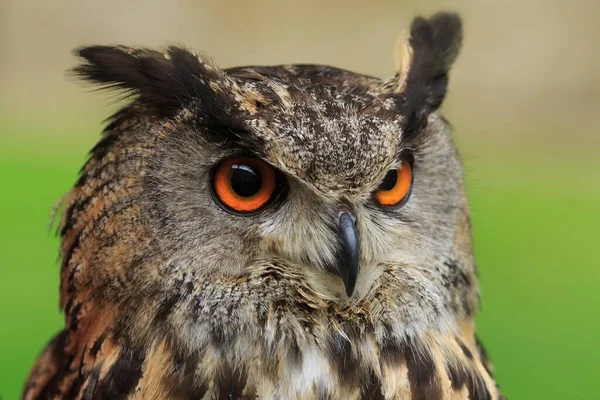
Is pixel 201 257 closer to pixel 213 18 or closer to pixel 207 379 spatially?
pixel 207 379

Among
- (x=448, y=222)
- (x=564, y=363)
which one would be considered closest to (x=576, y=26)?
(x=564, y=363)

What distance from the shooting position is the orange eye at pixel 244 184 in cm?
138

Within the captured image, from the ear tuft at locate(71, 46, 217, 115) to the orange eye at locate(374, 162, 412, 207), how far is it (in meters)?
0.36

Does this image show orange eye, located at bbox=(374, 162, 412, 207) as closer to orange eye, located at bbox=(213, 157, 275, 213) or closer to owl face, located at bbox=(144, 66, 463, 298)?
owl face, located at bbox=(144, 66, 463, 298)

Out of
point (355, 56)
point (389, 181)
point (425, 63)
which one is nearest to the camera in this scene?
point (389, 181)

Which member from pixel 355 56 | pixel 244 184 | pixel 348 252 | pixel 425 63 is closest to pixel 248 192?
pixel 244 184

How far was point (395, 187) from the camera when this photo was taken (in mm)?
1492

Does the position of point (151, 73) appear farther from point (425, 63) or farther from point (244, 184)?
point (425, 63)

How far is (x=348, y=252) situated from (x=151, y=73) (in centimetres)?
48

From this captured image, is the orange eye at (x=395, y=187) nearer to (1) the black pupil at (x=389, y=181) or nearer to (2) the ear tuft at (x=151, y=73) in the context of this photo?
(1) the black pupil at (x=389, y=181)

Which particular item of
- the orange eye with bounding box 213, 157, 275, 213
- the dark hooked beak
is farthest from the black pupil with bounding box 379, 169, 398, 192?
the orange eye with bounding box 213, 157, 275, 213

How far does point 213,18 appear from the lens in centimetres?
970

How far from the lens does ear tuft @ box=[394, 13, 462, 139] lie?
4.91 ft

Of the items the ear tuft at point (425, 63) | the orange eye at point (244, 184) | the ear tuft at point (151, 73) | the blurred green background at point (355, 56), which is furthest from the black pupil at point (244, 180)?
the blurred green background at point (355, 56)
